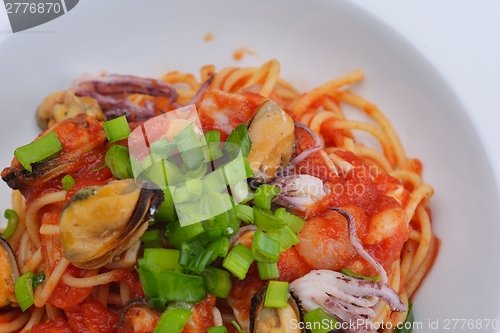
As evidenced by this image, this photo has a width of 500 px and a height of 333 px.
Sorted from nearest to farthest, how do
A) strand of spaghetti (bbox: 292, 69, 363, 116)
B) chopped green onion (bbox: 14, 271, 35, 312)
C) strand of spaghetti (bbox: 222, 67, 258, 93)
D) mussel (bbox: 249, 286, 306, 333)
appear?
mussel (bbox: 249, 286, 306, 333) < chopped green onion (bbox: 14, 271, 35, 312) < strand of spaghetti (bbox: 292, 69, 363, 116) < strand of spaghetti (bbox: 222, 67, 258, 93)

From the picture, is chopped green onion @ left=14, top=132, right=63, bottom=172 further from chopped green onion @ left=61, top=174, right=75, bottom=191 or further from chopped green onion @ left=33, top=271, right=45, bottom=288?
chopped green onion @ left=33, top=271, right=45, bottom=288

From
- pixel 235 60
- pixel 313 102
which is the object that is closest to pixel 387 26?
pixel 313 102

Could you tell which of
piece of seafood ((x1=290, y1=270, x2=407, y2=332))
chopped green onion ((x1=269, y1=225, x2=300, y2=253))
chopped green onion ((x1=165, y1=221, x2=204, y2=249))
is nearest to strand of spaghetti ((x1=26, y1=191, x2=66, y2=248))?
chopped green onion ((x1=165, y1=221, x2=204, y2=249))

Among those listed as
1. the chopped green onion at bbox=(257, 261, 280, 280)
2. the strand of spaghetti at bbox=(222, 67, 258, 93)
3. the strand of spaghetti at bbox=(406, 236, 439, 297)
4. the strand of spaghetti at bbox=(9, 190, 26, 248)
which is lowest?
the strand of spaghetti at bbox=(406, 236, 439, 297)

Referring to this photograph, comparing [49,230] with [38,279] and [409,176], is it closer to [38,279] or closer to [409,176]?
[38,279]

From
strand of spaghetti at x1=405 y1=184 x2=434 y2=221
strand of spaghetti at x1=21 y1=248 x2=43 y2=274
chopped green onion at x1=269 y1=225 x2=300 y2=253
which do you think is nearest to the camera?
chopped green onion at x1=269 y1=225 x2=300 y2=253

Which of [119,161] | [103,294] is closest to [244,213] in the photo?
[119,161]
